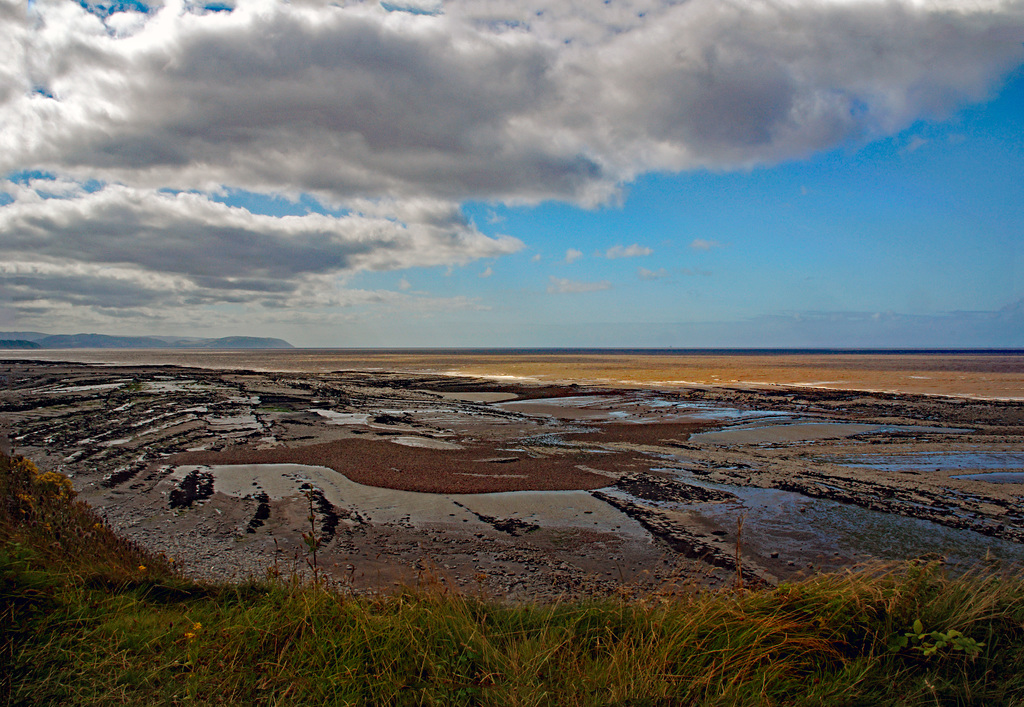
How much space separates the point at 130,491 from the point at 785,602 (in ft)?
44.9

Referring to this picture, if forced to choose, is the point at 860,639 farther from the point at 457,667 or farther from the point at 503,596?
the point at 503,596

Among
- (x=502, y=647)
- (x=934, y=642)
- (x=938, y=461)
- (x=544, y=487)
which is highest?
(x=934, y=642)

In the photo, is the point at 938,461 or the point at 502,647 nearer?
the point at 502,647

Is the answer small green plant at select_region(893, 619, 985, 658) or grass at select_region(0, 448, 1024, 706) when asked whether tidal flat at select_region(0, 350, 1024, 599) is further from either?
small green plant at select_region(893, 619, 985, 658)

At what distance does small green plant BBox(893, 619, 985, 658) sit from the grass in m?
0.03

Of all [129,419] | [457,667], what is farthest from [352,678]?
[129,419]

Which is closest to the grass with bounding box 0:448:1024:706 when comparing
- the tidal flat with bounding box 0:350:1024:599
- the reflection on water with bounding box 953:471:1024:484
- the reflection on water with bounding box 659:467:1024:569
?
the tidal flat with bounding box 0:350:1024:599

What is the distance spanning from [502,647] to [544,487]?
341 inches

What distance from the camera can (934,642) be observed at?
4.04 m

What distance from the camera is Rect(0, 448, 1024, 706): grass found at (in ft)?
11.7

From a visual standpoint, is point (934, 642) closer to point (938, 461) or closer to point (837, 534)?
point (837, 534)

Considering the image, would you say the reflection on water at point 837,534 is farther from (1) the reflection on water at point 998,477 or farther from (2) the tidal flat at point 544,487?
(1) the reflection on water at point 998,477

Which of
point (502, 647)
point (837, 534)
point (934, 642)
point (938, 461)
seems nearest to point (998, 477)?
point (938, 461)

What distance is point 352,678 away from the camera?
12.0 feet
